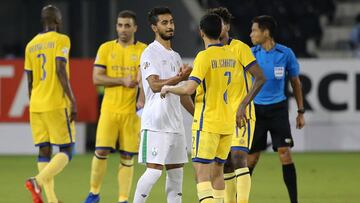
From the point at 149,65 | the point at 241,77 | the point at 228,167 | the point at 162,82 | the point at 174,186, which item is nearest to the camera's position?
the point at 162,82

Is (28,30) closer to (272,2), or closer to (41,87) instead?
(272,2)

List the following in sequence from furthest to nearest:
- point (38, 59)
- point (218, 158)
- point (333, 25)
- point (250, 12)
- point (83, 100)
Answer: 1. point (333, 25)
2. point (250, 12)
3. point (83, 100)
4. point (38, 59)
5. point (218, 158)

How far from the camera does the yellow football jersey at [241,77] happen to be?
387 inches

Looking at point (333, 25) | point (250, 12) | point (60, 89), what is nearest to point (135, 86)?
point (60, 89)

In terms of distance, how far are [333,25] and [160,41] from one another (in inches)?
566

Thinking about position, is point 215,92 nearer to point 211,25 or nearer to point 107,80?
point 211,25

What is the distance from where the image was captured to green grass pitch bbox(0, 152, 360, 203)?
12234mm

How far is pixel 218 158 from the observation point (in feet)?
31.8

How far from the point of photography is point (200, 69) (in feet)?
29.9

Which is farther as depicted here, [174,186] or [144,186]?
[174,186]

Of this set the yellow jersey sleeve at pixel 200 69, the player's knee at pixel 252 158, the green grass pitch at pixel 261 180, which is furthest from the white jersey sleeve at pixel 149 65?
the green grass pitch at pixel 261 180

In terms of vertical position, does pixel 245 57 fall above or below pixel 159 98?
above

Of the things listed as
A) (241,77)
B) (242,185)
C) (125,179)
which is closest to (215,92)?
(241,77)

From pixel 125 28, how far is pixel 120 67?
43 cm
